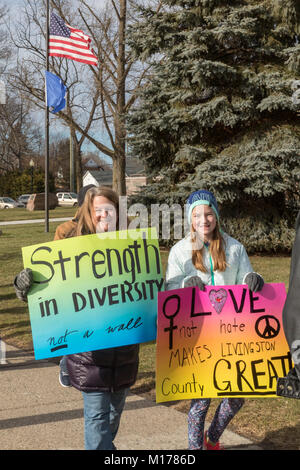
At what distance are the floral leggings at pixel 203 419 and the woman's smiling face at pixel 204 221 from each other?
0.98m

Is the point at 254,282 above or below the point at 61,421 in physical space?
above

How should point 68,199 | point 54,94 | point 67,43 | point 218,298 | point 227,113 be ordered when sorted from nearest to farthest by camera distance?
point 218,298 → point 227,113 → point 67,43 → point 54,94 → point 68,199

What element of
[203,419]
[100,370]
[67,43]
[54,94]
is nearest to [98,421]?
[100,370]

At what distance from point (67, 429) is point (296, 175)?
1070 centimetres

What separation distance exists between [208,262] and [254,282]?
1.07 ft

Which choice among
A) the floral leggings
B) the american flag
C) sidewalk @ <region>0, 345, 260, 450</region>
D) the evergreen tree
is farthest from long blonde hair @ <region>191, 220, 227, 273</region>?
the american flag

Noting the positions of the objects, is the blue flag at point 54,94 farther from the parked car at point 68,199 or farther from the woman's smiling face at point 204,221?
the parked car at point 68,199

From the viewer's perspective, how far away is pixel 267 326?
11.5 ft

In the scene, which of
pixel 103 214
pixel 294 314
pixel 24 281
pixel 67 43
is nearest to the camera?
pixel 294 314

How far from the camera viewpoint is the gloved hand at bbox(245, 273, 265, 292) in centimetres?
331

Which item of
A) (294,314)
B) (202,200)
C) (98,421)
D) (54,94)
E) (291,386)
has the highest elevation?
(54,94)

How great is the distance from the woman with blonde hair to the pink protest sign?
269 mm

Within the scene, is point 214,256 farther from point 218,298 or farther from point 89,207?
point 89,207
